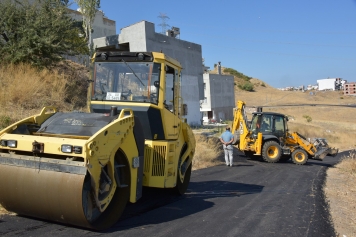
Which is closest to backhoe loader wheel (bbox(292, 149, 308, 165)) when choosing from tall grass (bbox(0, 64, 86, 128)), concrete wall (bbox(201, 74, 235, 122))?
tall grass (bbox(0, 64, 86, 128))

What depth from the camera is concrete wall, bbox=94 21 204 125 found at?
1062 inches

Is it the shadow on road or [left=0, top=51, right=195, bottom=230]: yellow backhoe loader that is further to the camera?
the shadow on road

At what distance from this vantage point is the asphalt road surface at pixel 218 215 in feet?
18.9

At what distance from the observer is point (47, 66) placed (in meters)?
18.0

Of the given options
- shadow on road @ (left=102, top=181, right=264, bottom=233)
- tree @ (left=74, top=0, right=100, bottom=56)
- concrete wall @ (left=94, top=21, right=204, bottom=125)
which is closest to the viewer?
shadow on road @ (left=102, top=181, right=264, bottom=233)

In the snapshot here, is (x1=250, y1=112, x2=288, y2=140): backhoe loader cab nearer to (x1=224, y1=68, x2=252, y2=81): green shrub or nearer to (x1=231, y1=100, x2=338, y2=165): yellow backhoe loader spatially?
(x1=231, y1=100, x2=338, y2=165): yellow backhoe loader

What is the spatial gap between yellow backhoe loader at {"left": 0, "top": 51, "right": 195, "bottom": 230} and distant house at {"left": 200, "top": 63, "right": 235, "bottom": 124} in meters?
33.7

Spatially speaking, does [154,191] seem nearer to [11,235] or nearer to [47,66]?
[11,235]

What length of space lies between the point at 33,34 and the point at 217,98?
28.8 m

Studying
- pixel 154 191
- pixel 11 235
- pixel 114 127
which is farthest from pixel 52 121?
pixel 154 191

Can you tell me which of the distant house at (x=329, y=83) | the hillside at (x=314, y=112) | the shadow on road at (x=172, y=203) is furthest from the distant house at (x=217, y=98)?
the distant house at (x=329, y=83)

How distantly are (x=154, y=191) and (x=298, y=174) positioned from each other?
7882 mm

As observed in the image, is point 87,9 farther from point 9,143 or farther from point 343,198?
point 9,143

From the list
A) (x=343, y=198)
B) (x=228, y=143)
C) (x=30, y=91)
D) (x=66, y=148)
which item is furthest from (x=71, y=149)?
(x=228, y=143)
